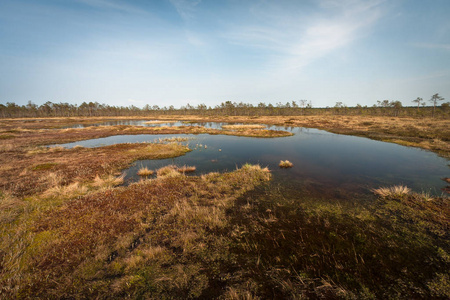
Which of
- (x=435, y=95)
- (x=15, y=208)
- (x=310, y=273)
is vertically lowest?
(x=310, y=273)

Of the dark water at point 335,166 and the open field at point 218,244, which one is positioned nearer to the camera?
the open field at point 218,244

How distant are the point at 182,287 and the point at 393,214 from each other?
11040 millimetres

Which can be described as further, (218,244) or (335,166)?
(335,166)

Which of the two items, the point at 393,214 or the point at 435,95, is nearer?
the point at 393,214

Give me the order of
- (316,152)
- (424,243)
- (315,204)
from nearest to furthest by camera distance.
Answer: (424,243), (315,204), (316,152)

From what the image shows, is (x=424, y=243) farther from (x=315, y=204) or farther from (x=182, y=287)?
(x=182, y=287)

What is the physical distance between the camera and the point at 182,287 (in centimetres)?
491

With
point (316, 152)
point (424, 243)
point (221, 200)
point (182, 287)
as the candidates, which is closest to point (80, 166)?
point (221, 200)

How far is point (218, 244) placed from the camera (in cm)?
671

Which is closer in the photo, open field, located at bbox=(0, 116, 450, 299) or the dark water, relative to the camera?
open field, located at bbox=(0, 116, 450, 299)

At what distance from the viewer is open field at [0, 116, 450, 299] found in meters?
4.85

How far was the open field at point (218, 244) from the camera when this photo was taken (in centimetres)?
485

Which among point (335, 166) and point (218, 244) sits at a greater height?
point (335, 166)

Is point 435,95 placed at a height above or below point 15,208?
above
